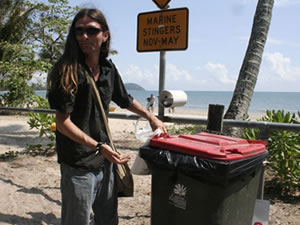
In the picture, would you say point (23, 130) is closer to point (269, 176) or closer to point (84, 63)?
point (269, 176)

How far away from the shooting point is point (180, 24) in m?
2.97

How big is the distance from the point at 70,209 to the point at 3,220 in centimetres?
156

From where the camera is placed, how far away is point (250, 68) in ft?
17.0

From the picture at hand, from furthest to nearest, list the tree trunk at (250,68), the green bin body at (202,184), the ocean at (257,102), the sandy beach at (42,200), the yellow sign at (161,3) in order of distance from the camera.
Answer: the ocean at (257,102), the tree trunk at (250,68), the sandy beach at (42,200), the yellow sign at (161,3), the green bin body at (202,184)

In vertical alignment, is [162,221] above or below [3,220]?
above

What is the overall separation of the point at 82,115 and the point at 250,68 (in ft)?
12.6

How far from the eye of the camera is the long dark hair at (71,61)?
1.88 m

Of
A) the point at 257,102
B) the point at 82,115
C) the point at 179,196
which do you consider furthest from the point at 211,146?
the point at 257,102

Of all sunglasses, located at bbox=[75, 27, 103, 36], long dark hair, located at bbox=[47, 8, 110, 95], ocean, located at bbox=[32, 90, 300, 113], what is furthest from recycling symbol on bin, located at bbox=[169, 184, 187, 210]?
ocean, located at bbox=[32, 90, 300, 113]

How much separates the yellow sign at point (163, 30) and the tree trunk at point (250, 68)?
8.12ft

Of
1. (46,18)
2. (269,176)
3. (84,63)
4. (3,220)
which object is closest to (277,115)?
(269,176)

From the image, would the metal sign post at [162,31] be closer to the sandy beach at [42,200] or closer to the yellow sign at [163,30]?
the yellow sign at [163,30]

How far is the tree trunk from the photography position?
204 inches

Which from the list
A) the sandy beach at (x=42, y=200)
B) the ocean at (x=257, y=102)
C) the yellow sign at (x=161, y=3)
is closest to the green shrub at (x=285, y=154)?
the sandy beach at (x=42, y=200)
